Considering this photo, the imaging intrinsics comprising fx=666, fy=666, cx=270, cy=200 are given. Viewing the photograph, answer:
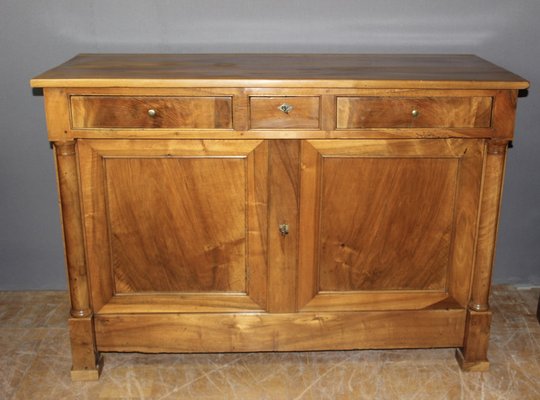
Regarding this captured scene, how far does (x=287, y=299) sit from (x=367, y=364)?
390 millimetres

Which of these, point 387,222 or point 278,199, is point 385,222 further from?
point 278,199

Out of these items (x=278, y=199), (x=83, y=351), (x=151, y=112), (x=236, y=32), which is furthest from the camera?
(x=236, y=32)

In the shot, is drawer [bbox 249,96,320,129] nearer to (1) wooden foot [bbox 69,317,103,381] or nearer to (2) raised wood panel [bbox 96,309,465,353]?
(2) raised wood panel [bbox 96,309,465,353]

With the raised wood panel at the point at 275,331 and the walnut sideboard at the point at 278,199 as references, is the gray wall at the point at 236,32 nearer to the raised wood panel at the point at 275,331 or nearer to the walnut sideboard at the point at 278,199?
the walnut sideboard at the point at 278,199

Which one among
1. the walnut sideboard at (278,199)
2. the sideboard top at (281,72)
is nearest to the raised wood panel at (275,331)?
the walnut sideboard at (278,199)

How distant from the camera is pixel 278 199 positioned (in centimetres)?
202

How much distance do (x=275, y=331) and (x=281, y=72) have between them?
831 mm

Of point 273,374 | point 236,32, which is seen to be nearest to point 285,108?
point 236,32

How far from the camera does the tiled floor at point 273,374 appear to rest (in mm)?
2127

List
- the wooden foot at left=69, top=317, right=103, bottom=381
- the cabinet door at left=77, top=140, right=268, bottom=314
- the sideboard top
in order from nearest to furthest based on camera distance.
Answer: the sideboard top
the cabinet door at left=77, top=140, right=268, bottom=314
the wooden foot at left=69, top=317, right=103, bottom=381

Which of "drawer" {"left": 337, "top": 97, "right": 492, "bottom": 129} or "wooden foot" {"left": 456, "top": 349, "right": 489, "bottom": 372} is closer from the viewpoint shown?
"drawer" {"left": 337, "top": 97, "right": 492, "bottom": 129}

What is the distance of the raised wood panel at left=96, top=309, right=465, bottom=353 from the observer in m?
2.15

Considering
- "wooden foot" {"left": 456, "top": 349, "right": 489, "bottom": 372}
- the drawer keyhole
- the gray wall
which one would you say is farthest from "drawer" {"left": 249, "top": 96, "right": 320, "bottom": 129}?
"wooden foot" {"left": 456, "top": 349, "right": 489, "bottom": 372}

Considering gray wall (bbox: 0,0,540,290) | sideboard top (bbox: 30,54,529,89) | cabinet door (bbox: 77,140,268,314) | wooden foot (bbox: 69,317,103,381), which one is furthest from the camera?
gray wall (bbox: 0,0,540,290)
